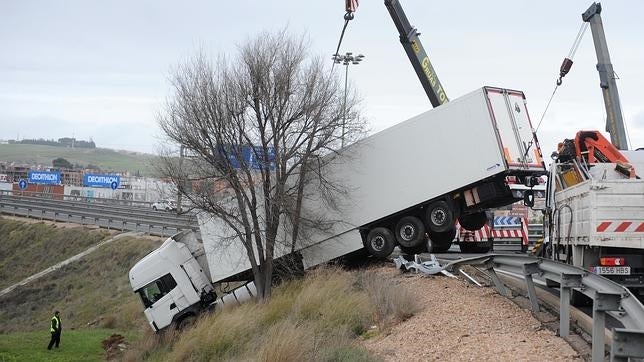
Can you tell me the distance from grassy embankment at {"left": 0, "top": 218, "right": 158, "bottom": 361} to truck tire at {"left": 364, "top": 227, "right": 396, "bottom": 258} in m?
8.50

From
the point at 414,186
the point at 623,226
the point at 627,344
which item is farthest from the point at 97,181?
the point at 627,344

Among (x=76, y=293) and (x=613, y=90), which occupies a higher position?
(x=613, y=90)

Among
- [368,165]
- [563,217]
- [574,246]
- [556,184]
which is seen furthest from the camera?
[368,165]

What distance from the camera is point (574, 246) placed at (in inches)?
460

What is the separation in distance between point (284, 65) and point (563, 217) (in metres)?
8.25

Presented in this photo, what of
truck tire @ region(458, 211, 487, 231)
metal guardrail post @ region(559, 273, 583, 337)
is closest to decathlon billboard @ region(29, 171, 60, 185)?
truck tire @ region(458, 211, 487, 231)

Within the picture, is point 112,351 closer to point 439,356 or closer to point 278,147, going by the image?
point 278,147

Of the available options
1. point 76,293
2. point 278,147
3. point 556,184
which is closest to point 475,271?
point 556,184

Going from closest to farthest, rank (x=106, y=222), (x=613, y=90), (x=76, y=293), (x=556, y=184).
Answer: (x=556, y=184) < (x=613, y=90) < (x=76, y=293) < (x=106, y=222)

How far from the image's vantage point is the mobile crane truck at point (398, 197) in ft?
51.4

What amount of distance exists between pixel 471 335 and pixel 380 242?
8831 mm

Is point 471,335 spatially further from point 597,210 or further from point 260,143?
point 260,143

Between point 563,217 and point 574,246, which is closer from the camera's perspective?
point 574,246

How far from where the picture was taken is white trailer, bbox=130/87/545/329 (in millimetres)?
15641
